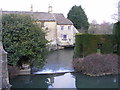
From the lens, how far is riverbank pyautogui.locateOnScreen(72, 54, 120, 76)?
1438 cm

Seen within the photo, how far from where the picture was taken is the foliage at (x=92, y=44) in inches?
652

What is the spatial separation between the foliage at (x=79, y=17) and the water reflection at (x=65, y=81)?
78.8 feet

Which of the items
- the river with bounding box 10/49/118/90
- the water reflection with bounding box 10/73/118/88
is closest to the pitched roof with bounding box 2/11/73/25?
the river with bounding box 10/49/118/90

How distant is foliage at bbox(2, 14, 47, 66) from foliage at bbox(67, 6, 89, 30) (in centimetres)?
2364

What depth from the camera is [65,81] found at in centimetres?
1306

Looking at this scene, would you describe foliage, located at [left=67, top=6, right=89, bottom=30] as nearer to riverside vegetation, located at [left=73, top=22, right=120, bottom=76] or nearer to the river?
riverside vegetation, located at [left=73, top=22, right=120, bottom=76]

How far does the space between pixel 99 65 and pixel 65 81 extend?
10.7 ft

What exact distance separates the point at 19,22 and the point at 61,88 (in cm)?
627

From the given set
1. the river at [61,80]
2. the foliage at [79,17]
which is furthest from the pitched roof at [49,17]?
the river at [61,80]

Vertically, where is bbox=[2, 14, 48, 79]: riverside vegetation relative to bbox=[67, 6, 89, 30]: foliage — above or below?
below

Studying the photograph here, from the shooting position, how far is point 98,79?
13531 millimetres

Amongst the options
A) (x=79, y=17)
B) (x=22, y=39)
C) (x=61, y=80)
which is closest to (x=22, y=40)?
(x=22, y=39)

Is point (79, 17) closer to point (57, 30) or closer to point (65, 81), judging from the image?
point (57, 30)

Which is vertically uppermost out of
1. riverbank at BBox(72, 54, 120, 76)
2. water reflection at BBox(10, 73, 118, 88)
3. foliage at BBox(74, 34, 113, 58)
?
foliage at BBox(74, 34, 113, 58)
